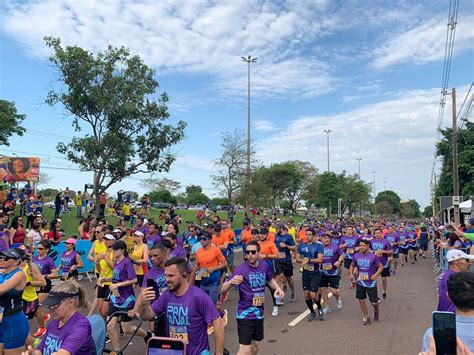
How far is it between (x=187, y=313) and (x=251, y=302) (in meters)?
1.76

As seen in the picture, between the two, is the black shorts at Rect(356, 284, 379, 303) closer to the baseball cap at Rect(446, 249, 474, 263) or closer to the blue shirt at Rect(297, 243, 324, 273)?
the blue shirt at Rect(297, 243, 324, 273)

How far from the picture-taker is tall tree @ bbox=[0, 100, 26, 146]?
28.5 m

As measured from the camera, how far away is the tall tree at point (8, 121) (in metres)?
28.5

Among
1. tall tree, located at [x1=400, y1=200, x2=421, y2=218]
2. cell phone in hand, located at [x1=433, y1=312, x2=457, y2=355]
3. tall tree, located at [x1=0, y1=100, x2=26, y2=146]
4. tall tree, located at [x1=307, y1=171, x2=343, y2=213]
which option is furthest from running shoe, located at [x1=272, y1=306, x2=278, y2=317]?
tall tree, located at [x1=400, y1=200, x2=421, y2=218]

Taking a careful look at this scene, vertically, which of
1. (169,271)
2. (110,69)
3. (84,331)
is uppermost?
(110,69)

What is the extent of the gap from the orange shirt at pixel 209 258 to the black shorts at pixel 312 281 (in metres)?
2.23

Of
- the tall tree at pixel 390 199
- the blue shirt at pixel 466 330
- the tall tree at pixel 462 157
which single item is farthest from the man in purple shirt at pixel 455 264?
the tall tree at pixel 390 199

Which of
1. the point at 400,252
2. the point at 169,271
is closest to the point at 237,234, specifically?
the point at 400,252

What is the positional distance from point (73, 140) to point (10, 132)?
17778mm

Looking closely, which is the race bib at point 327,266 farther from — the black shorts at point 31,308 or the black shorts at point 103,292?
the black shorts at point 31,308

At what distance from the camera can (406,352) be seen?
6.35m

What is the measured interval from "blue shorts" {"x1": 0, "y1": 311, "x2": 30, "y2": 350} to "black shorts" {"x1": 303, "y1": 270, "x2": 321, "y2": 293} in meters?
5.67

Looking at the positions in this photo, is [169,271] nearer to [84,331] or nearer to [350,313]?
[84,331]

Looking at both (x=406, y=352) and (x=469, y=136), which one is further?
(x=469, y=136)
